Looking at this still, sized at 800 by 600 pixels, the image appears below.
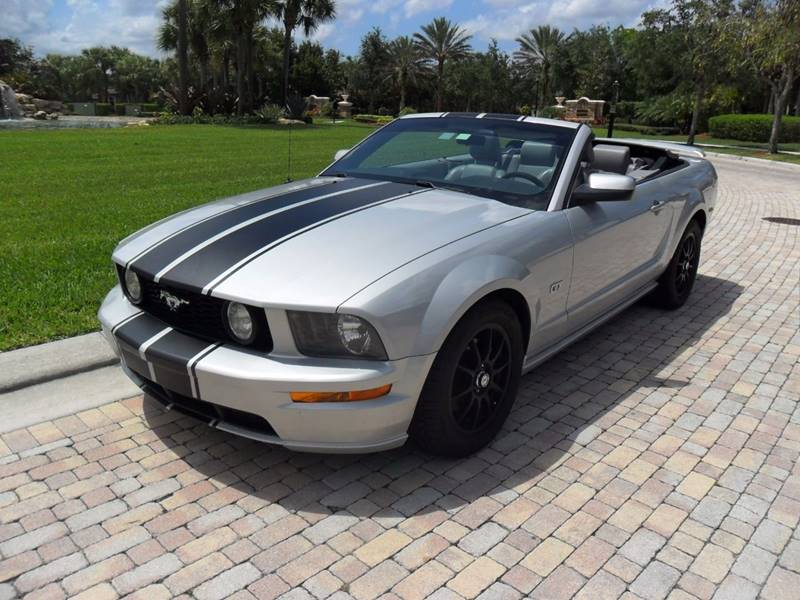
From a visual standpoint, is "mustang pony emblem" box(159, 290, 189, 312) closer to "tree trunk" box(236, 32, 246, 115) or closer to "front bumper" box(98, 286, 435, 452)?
"front bumper" box(98, 286, 435, 452)

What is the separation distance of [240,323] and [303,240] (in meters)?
0.51

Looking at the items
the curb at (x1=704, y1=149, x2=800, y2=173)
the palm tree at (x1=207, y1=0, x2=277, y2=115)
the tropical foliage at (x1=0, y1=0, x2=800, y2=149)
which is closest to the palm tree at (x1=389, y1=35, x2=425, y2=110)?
the tropical foliage at (x1=0, y1=0, x2=800, y2=149)

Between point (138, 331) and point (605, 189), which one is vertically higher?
point (605, 189)

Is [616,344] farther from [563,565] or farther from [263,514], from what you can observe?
[263,514]

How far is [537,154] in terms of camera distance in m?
3.95

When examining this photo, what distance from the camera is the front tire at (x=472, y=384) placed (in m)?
2.87

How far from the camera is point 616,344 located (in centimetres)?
482

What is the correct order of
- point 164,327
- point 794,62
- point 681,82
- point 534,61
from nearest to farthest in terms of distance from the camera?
point 164,327 < point 794,62 < point 681,82 < point 534,61

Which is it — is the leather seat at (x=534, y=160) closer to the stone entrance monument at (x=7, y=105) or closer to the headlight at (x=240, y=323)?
the headlight at (x=240, y=323)

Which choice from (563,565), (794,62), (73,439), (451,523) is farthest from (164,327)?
(794,62)

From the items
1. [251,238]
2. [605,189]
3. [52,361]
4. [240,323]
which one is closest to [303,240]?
[251,238]

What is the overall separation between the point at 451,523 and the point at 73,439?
1.89 meters

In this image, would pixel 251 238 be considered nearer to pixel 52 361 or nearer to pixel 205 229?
pixel 205 229

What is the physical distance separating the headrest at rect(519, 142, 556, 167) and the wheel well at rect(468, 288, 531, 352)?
100cm
